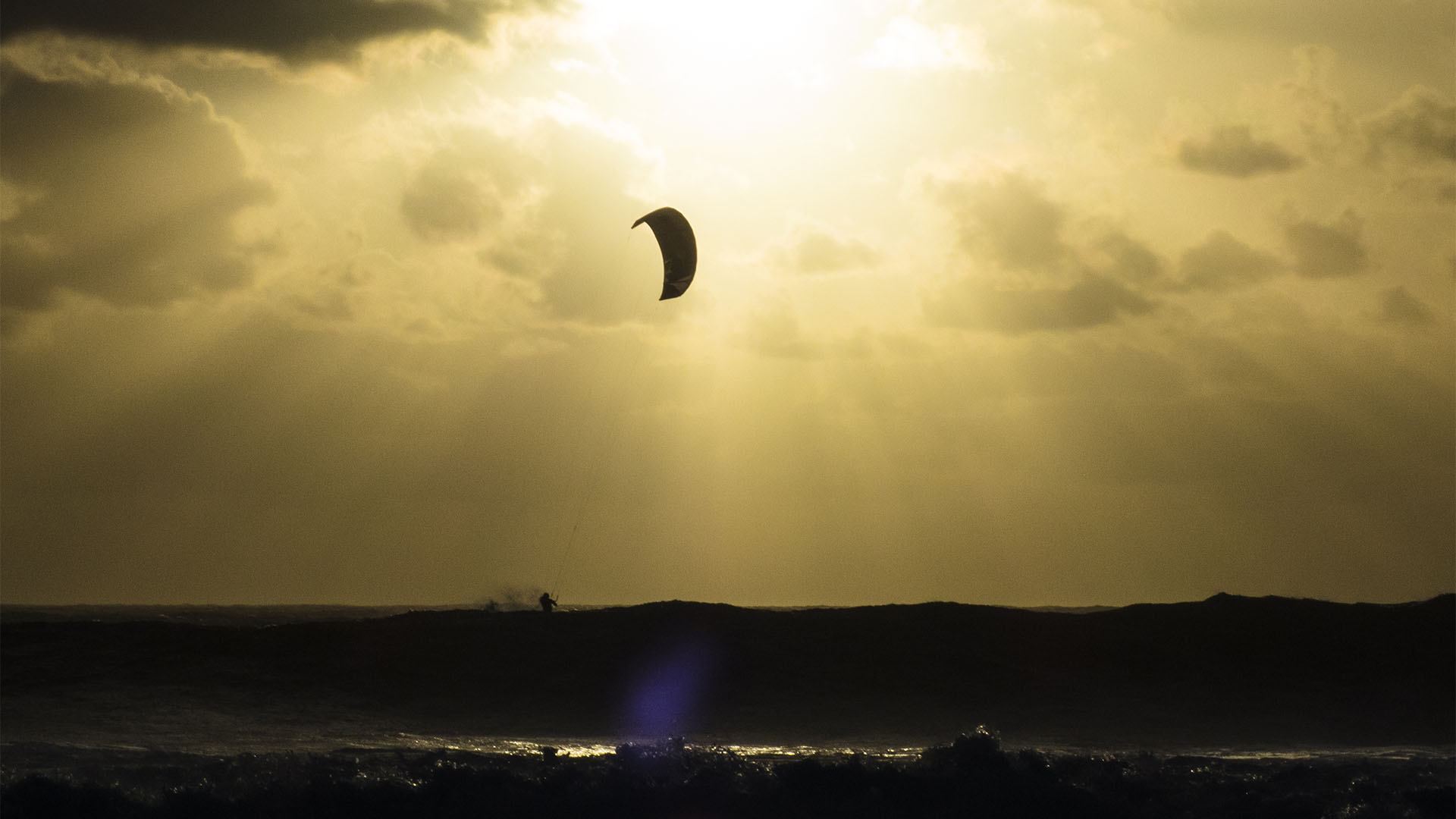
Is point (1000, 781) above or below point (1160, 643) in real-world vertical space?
below

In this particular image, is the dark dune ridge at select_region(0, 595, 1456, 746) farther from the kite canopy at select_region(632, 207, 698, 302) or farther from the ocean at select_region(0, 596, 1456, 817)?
the kite canopy at select_region(632, 207, 698, 302)

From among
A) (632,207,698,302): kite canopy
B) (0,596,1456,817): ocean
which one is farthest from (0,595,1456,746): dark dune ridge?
(632,207,698,302): kite canopy

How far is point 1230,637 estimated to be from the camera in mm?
17750

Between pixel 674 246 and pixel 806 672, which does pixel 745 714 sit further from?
pixel 674 246

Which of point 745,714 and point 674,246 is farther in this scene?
point 674,246

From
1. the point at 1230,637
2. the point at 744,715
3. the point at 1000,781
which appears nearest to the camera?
the point at 1000,781

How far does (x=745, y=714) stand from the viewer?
49.5 feet

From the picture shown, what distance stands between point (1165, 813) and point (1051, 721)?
4721mm

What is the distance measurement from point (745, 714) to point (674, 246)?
602 centimetres

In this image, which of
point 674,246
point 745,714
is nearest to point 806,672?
point 745,714

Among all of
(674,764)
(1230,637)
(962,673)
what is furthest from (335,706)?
(1230,637)

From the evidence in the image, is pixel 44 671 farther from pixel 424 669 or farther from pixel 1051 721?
pixel 1051 721

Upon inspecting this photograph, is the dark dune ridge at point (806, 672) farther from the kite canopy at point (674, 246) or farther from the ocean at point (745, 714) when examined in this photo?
the kite canopy at point (674, 246)

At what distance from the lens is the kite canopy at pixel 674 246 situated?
16.0 meters
